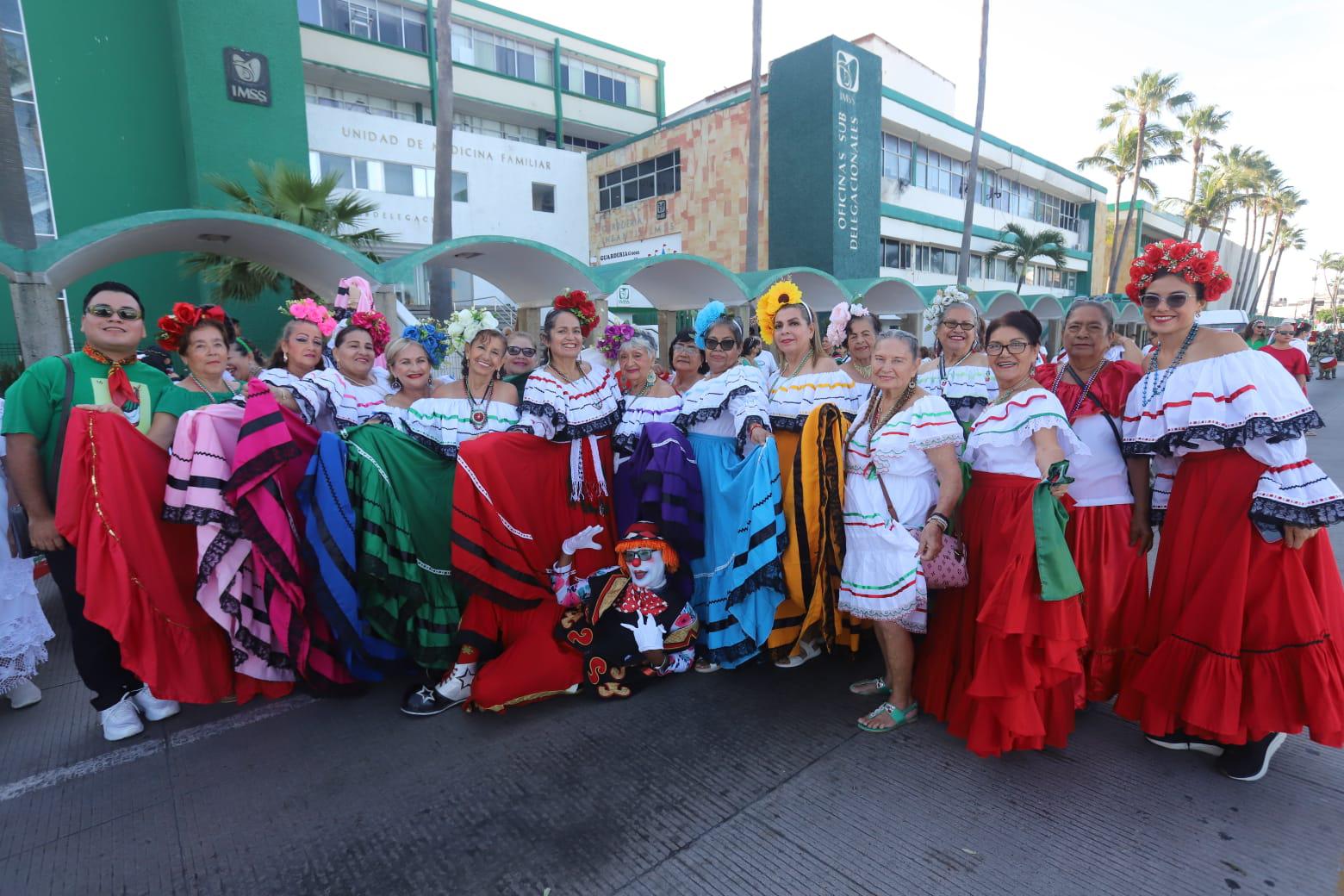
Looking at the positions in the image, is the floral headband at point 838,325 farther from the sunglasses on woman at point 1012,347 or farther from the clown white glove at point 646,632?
the clown white glove at point 646,632

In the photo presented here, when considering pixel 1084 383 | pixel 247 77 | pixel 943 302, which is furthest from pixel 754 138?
pixel 1084 383

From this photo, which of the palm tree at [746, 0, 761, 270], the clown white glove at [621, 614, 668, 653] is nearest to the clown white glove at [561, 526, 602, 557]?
the clown white glove at [621, 614, 668, 653]

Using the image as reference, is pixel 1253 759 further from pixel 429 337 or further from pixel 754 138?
pixel 754 138

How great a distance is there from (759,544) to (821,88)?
22.2 metres

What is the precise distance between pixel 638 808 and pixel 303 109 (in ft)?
71.2

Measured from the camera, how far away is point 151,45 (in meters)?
16.7

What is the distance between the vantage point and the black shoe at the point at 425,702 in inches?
132

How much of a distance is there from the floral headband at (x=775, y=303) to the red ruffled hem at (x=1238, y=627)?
2.00 metres

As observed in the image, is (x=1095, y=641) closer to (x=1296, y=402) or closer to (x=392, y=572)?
(x=1296, y=402)

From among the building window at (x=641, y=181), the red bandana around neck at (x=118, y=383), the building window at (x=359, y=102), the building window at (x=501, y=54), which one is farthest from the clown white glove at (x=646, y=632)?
the building window at (x=501, y=54)

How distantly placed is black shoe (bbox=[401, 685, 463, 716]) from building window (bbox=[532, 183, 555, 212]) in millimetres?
25222

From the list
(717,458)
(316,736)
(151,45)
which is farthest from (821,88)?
(316,736)

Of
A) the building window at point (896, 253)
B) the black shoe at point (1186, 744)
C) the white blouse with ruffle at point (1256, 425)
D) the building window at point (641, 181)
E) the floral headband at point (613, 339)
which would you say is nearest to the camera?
the white blouse with ruffle at point (1256, 425)

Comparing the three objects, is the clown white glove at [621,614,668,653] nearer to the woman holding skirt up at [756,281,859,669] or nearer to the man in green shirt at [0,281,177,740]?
the woman holding skirt up at [756,281,859,669]
